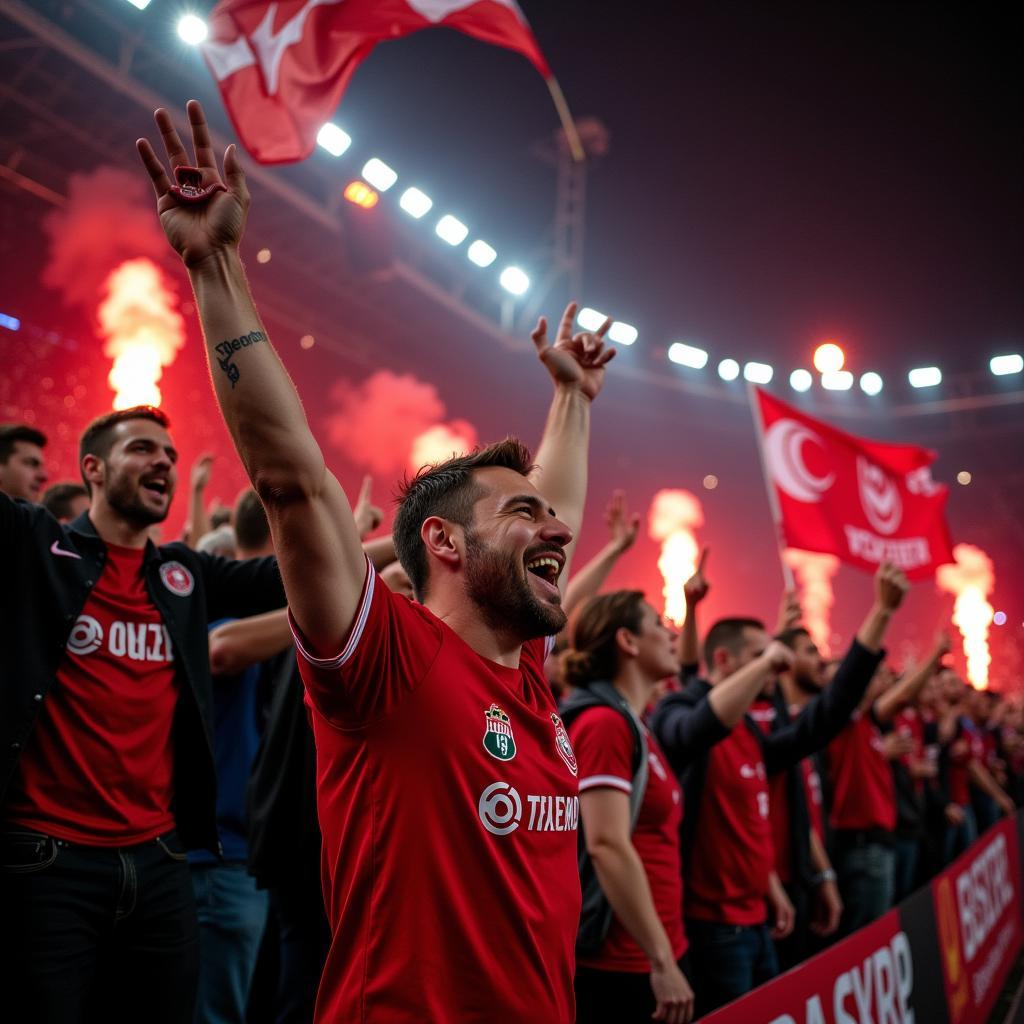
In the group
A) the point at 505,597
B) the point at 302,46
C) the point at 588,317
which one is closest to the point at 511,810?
the point at 505,597

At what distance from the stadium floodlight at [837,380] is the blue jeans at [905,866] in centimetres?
2052

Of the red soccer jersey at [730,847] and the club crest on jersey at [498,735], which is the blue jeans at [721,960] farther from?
the club crest on jersey at [498,735]

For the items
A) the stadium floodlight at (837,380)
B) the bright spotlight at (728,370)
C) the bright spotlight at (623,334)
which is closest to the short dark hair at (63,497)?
the bright spotlight at (623,334)

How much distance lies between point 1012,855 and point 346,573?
7.76 meters

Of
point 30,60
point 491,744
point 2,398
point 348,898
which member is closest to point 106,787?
point 348,898

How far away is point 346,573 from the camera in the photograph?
1.31m

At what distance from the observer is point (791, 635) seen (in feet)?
15.9

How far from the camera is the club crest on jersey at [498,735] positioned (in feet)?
4.81

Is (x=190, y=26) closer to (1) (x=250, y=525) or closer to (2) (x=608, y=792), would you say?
(1) (x=250, y=525)

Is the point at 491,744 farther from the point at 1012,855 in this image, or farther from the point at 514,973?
the point at 1012,855

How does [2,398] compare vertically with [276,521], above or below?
above

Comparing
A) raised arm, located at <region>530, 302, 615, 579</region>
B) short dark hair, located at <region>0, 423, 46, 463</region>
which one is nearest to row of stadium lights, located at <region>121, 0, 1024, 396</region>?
short dark hair, located at <region>0, 423, 46, 463</region>

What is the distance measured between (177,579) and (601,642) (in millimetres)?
1373

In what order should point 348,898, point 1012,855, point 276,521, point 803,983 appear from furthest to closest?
point 1012,855 → point 803,983 → point 348,898 → point 276,521
